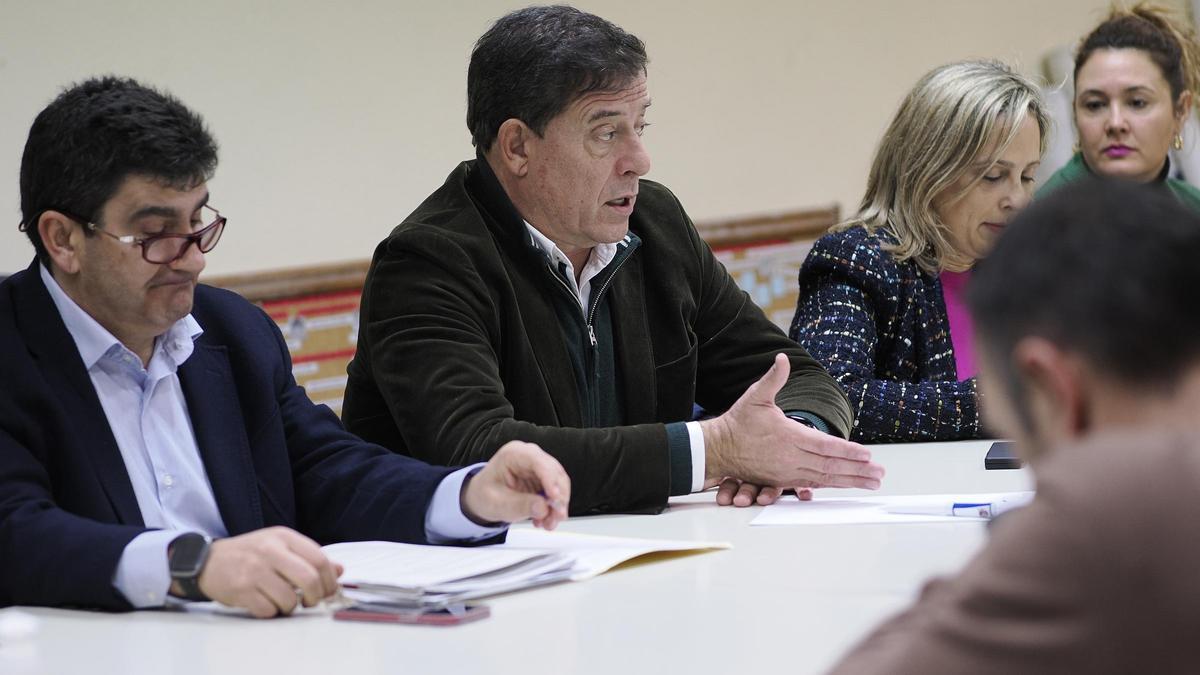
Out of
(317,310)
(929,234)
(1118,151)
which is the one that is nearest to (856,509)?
(929,234)

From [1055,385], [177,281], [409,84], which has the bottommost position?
[1055,385]

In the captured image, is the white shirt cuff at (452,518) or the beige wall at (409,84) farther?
the beige wall at (409,84)

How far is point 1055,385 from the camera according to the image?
671 mm

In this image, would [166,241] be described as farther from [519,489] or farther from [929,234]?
[929,234]

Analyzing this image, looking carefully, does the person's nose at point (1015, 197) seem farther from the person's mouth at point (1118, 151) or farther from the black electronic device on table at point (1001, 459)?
the person's mouth at point (1118, 151)

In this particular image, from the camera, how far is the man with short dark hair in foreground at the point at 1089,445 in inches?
23.1

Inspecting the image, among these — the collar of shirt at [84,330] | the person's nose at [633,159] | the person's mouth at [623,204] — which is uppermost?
the person's nose at [633,159]

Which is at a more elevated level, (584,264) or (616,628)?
(584,264)

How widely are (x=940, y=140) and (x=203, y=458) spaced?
1684 mm

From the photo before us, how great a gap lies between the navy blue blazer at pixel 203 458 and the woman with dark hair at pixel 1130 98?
2.60m

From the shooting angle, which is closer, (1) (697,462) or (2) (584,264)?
(1) (697,462)

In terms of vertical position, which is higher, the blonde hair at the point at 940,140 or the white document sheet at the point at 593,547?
the blonde hair at the point at 940,140

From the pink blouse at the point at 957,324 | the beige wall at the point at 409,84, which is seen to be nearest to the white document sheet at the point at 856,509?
the pink blouse at the point at 957,324

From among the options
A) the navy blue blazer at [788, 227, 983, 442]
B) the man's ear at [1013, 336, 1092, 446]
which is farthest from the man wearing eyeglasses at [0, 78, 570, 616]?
the navy blue blazer at [788, 227, 983, 442]
